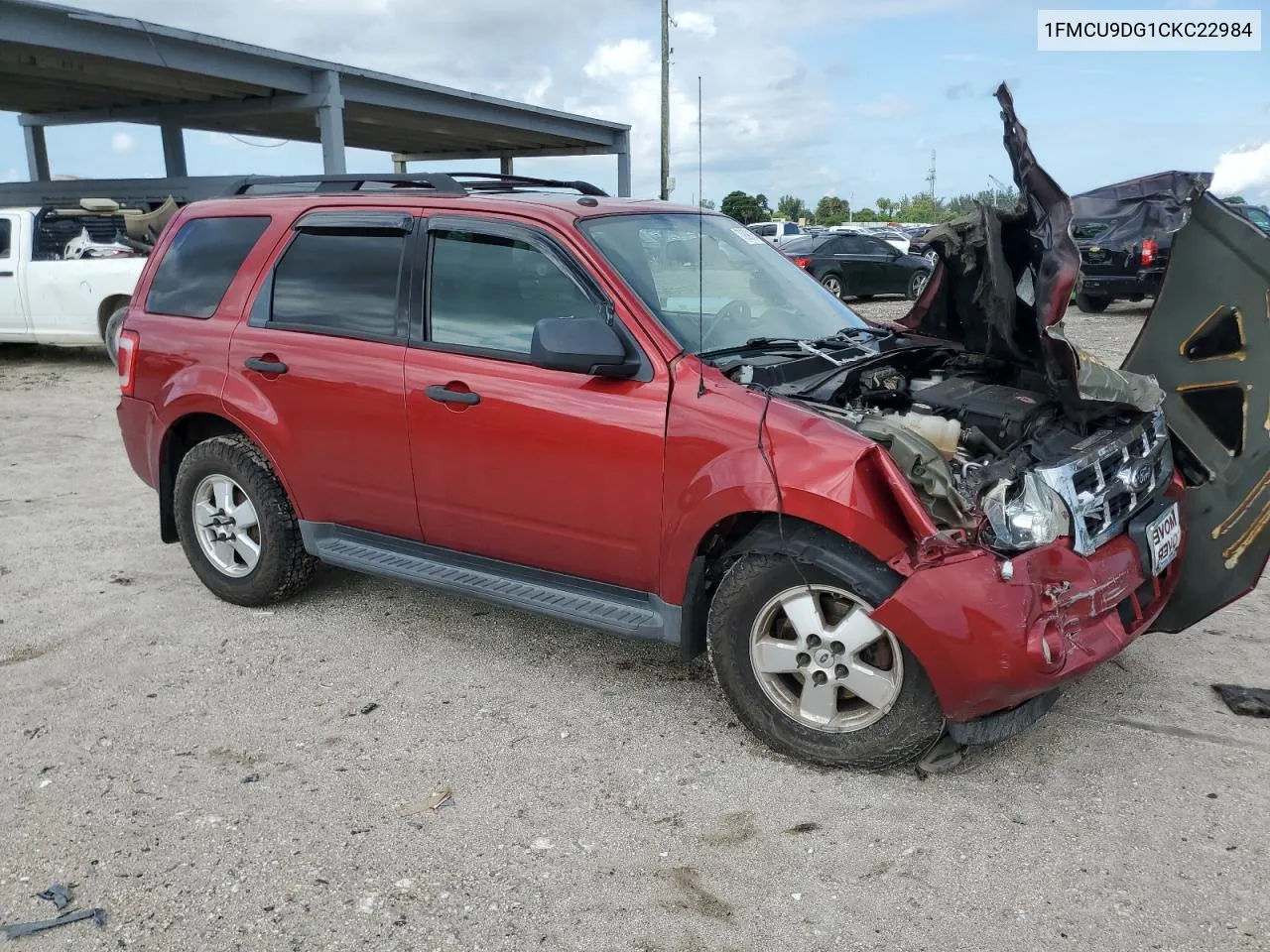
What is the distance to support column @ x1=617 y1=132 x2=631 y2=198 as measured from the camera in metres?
33.8

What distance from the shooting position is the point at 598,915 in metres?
2.81

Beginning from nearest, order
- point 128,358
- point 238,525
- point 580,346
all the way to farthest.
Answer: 1. point 580,346
2. point 238,525
3. point 128,358

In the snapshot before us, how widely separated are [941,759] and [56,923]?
8.73 ft

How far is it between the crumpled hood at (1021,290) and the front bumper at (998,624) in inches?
29.5

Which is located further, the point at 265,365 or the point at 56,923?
the point at 265,365

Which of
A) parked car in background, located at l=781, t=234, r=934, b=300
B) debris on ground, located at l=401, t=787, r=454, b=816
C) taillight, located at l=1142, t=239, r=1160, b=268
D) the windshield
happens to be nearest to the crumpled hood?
the windshield

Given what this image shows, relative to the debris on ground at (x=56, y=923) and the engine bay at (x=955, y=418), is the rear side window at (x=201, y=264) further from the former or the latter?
the debris on ground at (x=56, y=923)

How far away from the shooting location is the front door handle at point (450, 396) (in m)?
4.00

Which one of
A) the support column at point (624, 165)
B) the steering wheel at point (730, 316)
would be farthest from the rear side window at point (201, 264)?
the support column at point (624, 165)

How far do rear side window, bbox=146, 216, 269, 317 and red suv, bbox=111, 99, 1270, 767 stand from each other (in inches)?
0.7

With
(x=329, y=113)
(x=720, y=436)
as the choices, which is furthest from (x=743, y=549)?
(x=329, y=113)

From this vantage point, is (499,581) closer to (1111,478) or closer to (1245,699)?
(1111,478)

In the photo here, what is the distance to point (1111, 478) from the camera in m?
3.56

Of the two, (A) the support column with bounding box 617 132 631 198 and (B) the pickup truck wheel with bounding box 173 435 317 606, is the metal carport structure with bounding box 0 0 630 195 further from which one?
(B) the pickup truck wheel with bounding box 173 435 317 606
